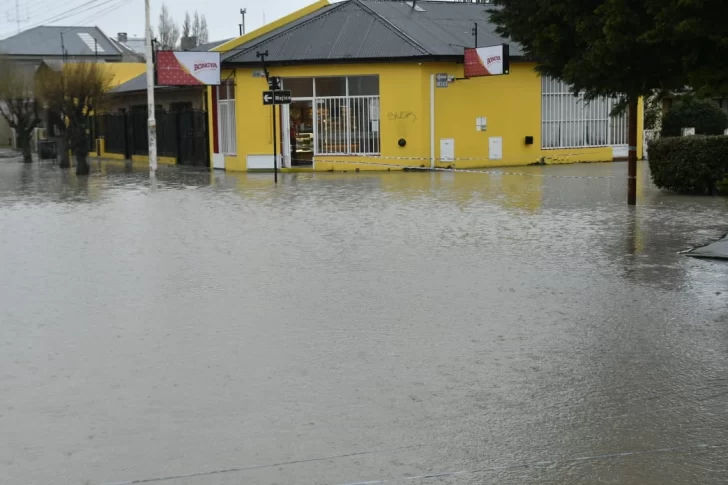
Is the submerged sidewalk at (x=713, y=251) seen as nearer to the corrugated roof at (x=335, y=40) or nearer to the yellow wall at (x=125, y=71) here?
the corrugated roof at (x=335, y=40)

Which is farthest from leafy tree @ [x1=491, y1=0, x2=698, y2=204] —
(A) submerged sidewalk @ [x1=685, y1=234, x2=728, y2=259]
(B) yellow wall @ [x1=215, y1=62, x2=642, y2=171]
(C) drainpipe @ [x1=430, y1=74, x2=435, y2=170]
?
(C) drainpipe @ [x1=430, y1=74, x2=435, y2=170]

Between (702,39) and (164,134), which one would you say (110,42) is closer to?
(164,134)

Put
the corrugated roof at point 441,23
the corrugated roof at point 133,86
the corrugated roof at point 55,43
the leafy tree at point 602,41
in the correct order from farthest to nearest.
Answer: the corrugated roof at point 55,43
the corrugated roof at point 133,86
the corrugated roof at point 441,23
the leafy tree at point 602,41

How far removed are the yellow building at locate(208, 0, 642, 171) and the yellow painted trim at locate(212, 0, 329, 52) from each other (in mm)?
85

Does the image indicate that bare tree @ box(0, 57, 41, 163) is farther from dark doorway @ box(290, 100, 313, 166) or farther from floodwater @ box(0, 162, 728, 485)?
floodwater @ box(0, 162, 728, 485)

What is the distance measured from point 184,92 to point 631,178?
74.8 ft

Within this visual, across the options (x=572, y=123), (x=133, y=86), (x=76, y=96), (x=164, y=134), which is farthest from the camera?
(x=133, y=86)

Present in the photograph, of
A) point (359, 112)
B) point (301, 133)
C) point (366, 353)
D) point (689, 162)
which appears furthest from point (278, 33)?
point (366, 353)

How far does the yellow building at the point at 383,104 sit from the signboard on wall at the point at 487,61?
31.4 inches

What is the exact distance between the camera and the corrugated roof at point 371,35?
29750 mm

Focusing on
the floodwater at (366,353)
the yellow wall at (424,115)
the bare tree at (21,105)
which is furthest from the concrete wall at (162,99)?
the floodwater at (366,353)

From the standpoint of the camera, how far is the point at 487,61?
2841cm

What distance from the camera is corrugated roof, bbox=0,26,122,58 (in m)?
72.4

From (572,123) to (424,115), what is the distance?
19.1 ft
